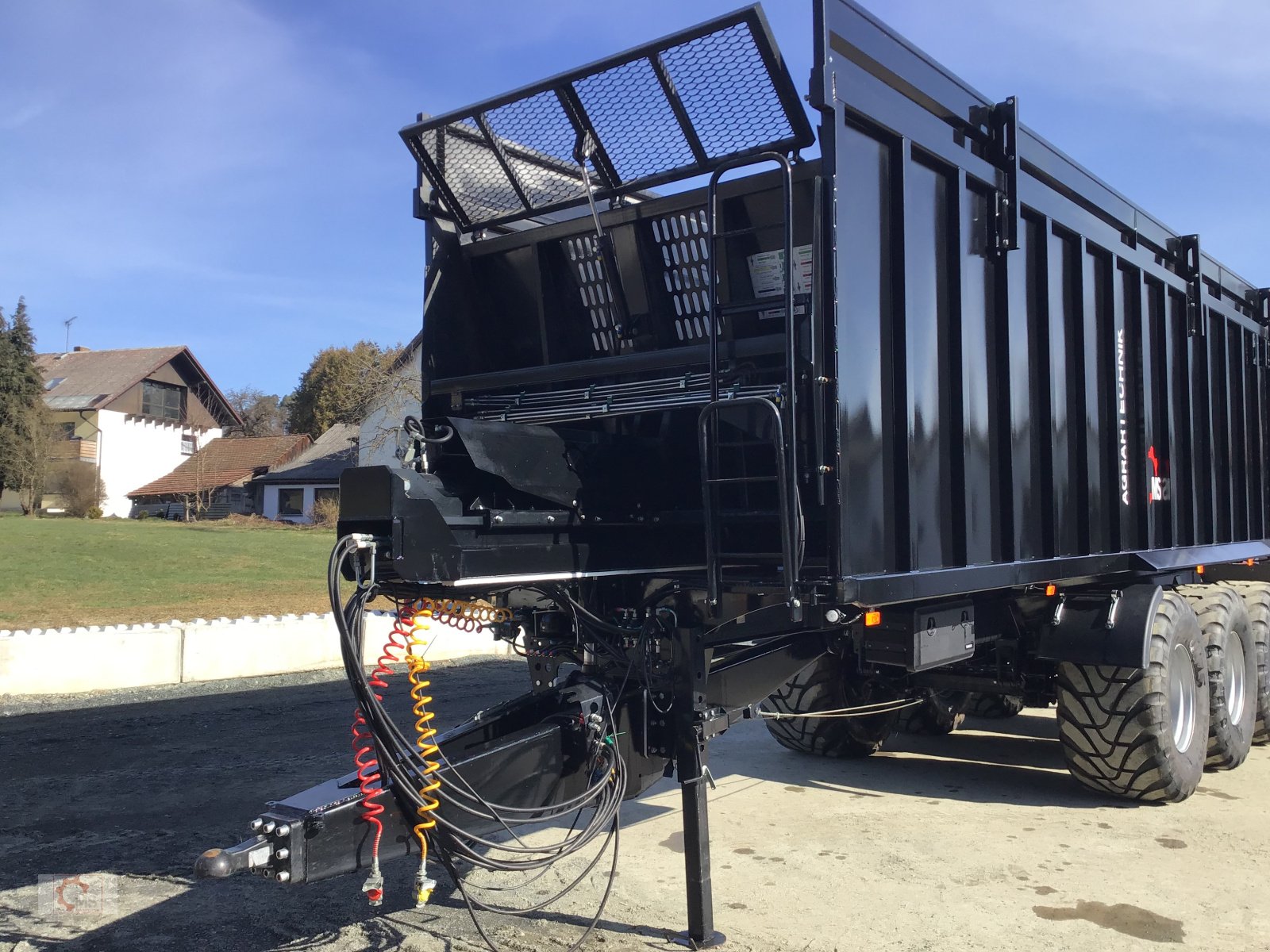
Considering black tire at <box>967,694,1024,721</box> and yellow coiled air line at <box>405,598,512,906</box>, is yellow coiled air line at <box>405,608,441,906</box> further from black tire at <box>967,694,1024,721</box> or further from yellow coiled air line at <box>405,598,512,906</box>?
black tire at <box>967,694,1024,721</box>

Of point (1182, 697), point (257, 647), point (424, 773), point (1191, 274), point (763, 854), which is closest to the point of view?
point (424, 773)

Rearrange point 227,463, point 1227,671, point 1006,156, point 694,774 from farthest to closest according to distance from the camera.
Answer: point 227,463
point 1227,671
point 1006,156
point 694,774

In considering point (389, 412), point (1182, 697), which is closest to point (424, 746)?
point (1182, 697)

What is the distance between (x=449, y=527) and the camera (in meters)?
3.35

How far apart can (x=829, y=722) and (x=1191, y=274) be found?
3744mm

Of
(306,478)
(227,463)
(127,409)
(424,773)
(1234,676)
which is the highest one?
(127,409)

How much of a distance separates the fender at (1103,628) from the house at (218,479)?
40780mm

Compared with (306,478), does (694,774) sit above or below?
below

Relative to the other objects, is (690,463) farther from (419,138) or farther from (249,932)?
(249,932)

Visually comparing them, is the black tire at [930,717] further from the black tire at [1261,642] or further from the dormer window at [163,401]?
the dormer window at [163,401]

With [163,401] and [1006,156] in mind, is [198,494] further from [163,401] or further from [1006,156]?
[1006,156]

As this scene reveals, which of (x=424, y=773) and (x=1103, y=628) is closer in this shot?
(x=424, y=773)

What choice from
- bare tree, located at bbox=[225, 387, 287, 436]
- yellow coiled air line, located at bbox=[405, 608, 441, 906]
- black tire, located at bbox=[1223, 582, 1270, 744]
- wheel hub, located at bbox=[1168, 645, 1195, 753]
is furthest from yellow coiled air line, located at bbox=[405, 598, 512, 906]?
bare tree, located at bbox=[225, 387, 287, 436]

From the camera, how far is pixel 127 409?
48656 millimetres
